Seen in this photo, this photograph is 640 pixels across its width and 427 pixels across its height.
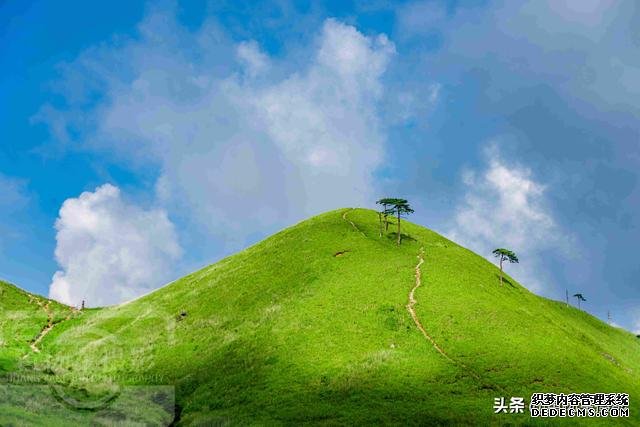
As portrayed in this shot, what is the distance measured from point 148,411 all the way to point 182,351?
17.4 m

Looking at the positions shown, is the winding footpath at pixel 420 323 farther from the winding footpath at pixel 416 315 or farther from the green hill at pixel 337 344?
the green hill at pixel 337 344

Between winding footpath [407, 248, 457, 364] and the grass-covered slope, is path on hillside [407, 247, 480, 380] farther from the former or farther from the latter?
the grass-covered slope

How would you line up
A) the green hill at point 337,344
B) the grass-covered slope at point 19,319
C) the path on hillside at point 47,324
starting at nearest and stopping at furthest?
1. the green hill at point 337,344
2. the grass-covered slope at point 19,319
3. the path on hillside at point 47,324

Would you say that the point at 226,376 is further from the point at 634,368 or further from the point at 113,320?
the point at 634,368

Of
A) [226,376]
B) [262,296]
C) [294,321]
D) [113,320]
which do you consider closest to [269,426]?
[226,376]

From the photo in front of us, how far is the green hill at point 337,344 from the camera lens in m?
49.8

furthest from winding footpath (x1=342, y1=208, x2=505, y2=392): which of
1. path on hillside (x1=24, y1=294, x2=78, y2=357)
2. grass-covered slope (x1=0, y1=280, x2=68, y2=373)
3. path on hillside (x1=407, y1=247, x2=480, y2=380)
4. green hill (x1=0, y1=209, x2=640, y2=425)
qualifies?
path on hillside (x1=24, y1=294, x2=78, y2=357)

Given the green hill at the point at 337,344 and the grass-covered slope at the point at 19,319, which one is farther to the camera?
the grass-covered slope at the point at 19,319

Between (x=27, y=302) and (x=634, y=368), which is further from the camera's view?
(x=27, y=302)

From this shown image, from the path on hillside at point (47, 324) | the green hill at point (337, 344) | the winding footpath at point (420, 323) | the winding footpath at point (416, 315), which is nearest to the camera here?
the green hill at point (337, 344)

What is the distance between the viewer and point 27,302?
4053 inches

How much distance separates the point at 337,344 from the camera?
6022 centimetres

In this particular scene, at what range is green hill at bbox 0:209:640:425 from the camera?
49781 millimetres

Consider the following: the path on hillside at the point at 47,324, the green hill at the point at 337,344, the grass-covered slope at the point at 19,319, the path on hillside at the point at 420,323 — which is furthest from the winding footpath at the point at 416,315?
the path on hillside at the point at 47,324
